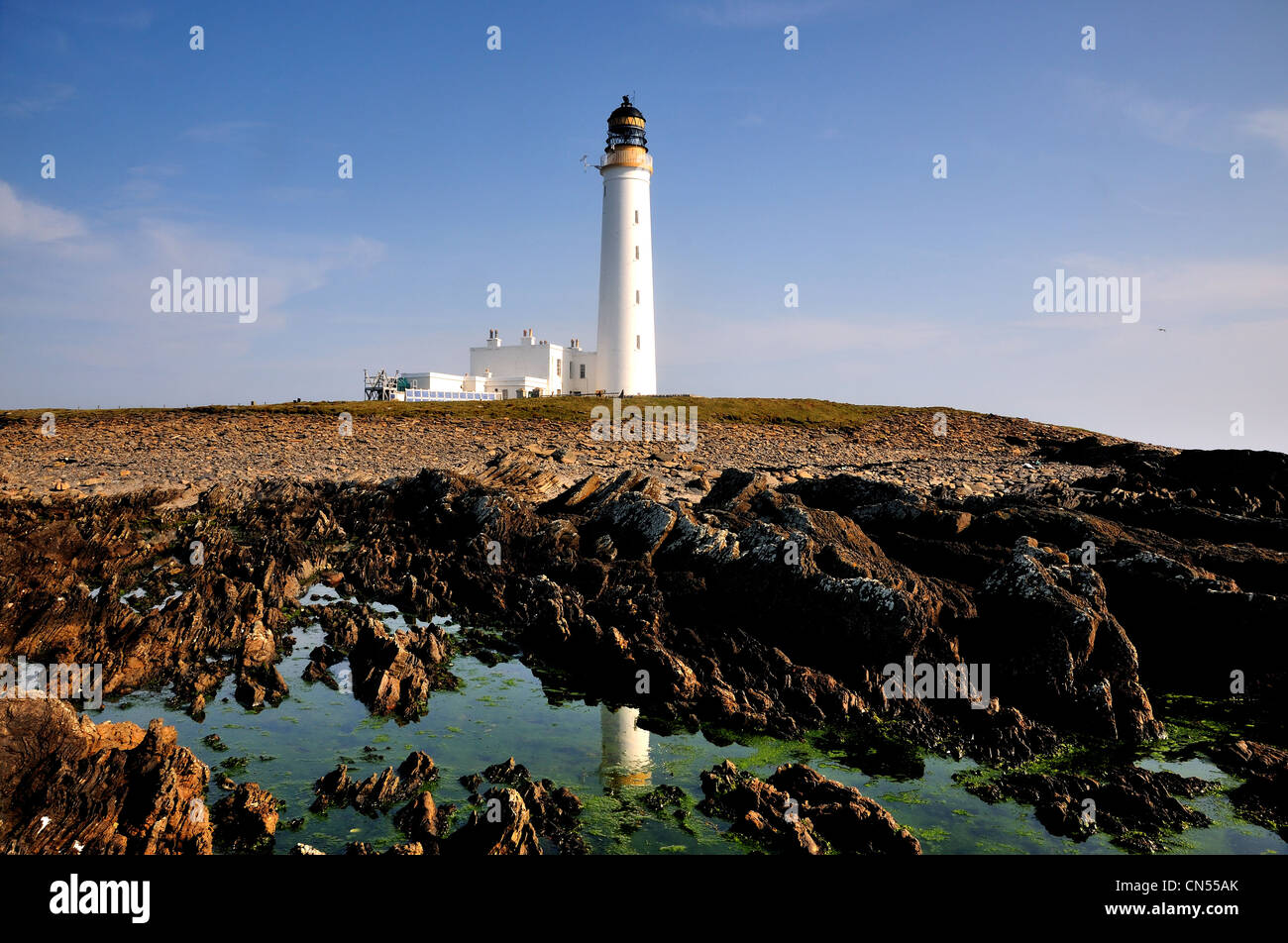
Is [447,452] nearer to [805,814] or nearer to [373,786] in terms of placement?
[373,786]

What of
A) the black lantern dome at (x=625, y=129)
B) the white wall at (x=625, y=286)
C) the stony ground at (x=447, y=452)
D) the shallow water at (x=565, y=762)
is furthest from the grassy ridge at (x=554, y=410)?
the shallow water at (x=565, y=762)

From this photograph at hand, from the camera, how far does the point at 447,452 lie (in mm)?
34719

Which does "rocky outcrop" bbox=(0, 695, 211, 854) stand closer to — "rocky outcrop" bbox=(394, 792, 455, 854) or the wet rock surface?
the wet rock surface

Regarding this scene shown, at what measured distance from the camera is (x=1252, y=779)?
9.62m

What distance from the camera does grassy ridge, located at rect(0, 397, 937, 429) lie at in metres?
43.7

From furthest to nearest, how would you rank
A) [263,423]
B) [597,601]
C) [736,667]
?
1. [263,423]
2. [597,601]
3. [736,667]

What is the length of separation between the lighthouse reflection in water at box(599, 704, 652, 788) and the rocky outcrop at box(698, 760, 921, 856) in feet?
3.21

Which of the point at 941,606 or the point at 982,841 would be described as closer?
the point at 982,841

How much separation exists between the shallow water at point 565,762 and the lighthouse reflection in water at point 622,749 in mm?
26

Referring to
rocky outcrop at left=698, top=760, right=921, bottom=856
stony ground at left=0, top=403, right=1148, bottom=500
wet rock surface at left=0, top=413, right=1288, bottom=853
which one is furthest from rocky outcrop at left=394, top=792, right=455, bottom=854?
stony ground at left=0, top=403, right=1148, bottom=500

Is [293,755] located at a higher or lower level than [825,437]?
lower

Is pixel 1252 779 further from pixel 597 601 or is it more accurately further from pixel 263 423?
pixel 263 423
